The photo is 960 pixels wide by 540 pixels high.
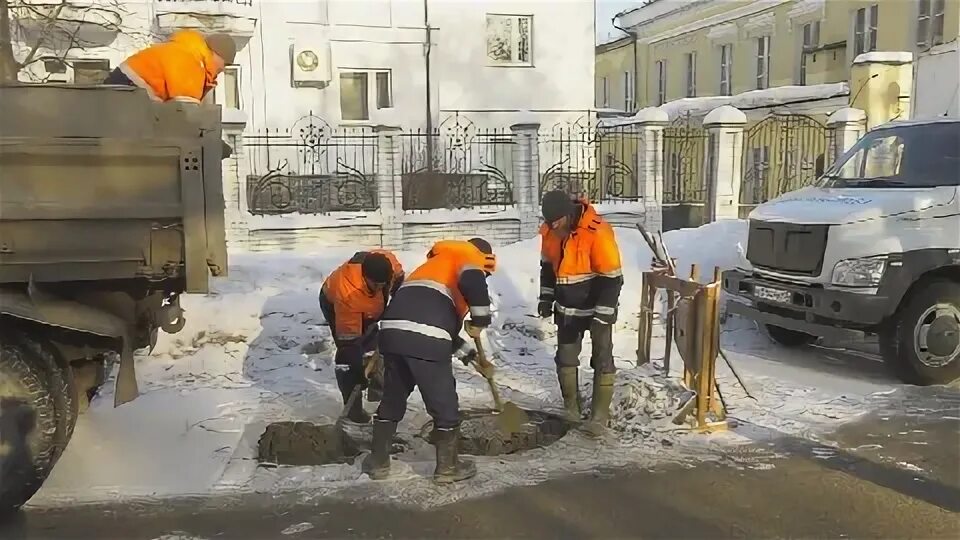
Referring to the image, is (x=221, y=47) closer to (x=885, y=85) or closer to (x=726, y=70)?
(x=885, y=85)

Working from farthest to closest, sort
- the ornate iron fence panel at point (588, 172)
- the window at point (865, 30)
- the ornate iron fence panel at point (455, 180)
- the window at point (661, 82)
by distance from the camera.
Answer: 1. the window at point (661, 82)
2. the window at point (865, 30)
3. the ornate iron fence panel at point (588, 172)
4. the ornate iron fence panel at point (455, 180)

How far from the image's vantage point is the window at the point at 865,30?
1808cm

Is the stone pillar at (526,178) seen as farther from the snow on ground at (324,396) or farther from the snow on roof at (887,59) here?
the snow on roof at (887,59)

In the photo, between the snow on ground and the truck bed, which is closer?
the truck bed

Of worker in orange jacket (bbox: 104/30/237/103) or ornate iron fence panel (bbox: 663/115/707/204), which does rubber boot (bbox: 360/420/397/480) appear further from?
ornate iron fence panel (bbox: 663/115/707/204)

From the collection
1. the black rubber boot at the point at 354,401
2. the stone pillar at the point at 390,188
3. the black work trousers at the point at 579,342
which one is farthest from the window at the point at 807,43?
the black rubber boot at the point at 354,401

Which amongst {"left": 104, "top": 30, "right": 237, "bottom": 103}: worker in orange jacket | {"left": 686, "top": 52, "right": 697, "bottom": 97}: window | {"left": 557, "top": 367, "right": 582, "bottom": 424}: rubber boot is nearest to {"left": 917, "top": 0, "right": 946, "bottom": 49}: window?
{"left": 686, "top": 52, "right": 697, "bottom": 97}: window

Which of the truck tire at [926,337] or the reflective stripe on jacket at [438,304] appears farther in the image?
the truck tire at [926,337]

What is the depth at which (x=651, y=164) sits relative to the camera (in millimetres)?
11625

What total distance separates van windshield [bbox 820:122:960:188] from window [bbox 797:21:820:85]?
1374 centimetres

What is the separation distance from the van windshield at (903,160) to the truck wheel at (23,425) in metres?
6.28

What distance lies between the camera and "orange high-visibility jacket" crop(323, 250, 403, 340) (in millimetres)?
5242

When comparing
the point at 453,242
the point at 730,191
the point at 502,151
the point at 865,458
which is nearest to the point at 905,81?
the point at 730,191

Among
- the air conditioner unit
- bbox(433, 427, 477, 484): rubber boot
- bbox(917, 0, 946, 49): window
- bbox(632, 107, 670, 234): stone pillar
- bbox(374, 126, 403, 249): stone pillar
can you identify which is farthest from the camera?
the air conditioner unit
